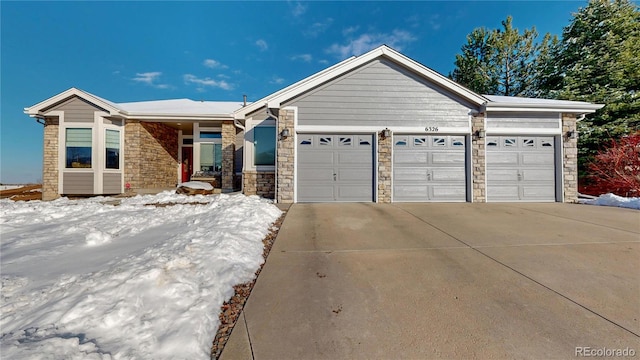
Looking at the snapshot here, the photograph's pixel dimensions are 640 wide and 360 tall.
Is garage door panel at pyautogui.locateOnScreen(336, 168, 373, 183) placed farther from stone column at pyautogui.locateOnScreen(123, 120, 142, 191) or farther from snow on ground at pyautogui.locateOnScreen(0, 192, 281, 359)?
stone column at pyautogui.locateOnScreen(123, 120, 142, 191)

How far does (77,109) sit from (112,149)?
1.89 metres

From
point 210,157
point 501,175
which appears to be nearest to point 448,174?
point 501,175

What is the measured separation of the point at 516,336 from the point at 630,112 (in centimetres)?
1690

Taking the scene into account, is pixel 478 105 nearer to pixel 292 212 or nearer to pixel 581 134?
pixel 292 212

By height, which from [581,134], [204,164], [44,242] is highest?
[581,134]

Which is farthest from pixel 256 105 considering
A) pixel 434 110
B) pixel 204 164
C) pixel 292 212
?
pixel 434 110

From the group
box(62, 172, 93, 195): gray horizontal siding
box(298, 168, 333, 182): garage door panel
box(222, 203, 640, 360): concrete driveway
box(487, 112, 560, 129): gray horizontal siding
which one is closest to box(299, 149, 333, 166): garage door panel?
box(298, 168, 333, 182): garage door panel

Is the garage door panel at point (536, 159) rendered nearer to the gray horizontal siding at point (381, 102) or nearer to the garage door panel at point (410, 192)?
the gray horizontal siding at point (381, 102)

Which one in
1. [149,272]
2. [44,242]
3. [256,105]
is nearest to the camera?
[149,272]

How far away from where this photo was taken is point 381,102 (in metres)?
7.73

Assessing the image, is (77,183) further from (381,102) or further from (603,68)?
(603,68)

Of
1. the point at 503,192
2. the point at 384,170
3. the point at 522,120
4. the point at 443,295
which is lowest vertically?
the point at 443,295

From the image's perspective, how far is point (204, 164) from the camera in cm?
1115

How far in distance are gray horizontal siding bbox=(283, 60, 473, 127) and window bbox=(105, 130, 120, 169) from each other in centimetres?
795
